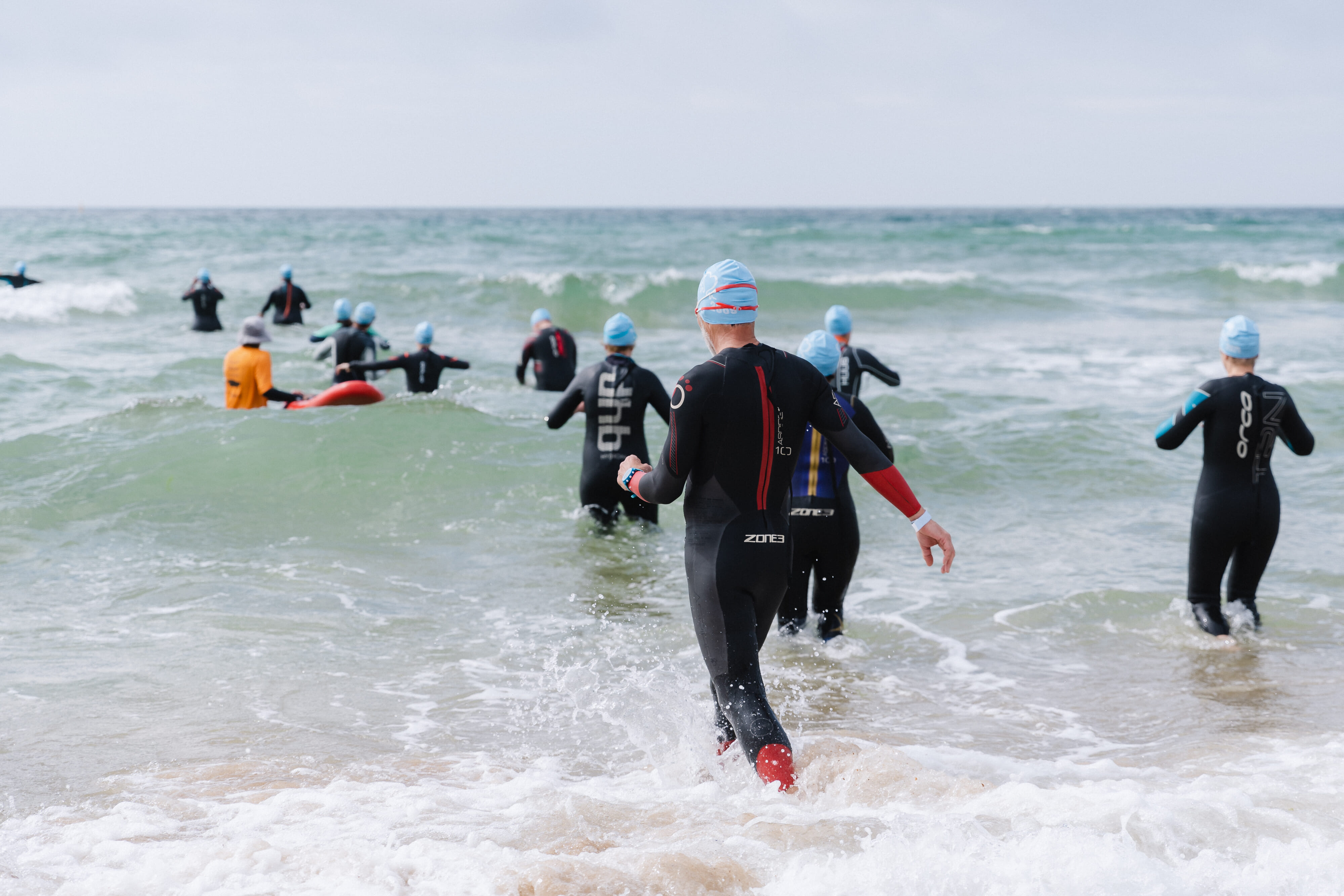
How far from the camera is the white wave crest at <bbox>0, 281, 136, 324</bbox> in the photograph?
974 inches

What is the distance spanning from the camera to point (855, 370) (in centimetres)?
852

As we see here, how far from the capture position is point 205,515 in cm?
901

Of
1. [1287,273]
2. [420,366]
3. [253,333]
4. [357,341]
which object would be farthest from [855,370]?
[1287,273]

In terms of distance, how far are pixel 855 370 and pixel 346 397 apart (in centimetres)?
629

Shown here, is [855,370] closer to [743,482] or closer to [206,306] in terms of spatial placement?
[743,482]

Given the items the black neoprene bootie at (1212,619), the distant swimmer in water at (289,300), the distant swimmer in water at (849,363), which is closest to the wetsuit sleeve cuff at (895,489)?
the black neoprene bootie at (1212,619)

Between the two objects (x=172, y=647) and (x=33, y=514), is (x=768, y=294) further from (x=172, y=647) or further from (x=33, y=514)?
(x=172, y=647)

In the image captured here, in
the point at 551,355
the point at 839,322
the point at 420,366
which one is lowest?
the point at 420,366

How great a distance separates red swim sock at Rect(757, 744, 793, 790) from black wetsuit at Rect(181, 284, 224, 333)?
771 inches

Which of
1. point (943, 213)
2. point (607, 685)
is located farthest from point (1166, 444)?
point (943, 213)

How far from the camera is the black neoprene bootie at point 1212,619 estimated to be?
627cm

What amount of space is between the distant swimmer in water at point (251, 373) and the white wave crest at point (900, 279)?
21.7 meters

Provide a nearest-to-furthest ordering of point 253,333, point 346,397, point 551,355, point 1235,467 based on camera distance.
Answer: point 1235,467
point 253,333
point 346,397
point 551,355

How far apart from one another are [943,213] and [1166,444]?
123m
